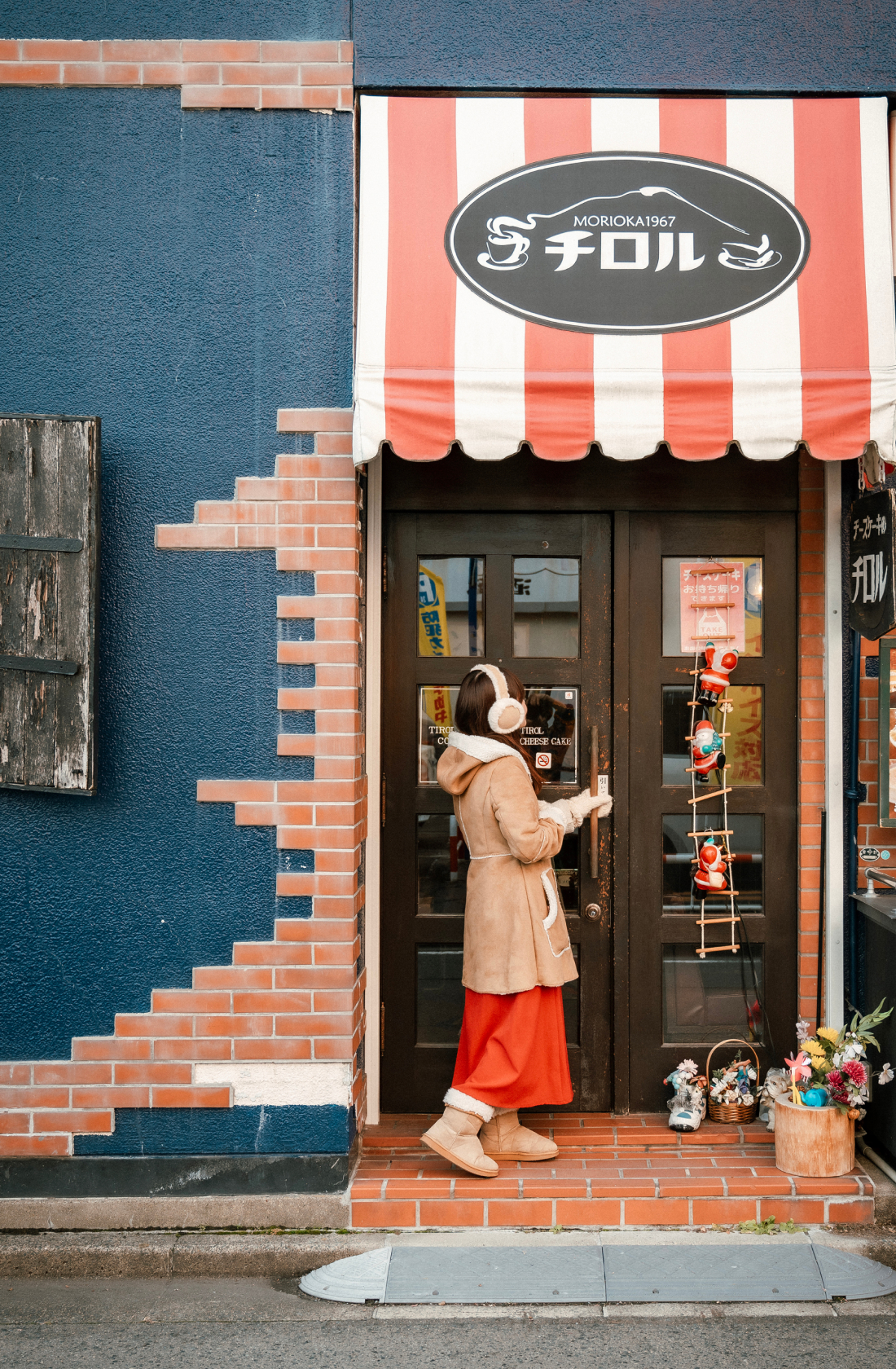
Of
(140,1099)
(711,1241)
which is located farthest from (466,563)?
(711,1241)

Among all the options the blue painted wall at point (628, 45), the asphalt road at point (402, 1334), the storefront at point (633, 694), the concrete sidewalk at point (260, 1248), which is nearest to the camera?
the asphalt road at point (402, 1334)

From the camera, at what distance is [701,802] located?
4695mm

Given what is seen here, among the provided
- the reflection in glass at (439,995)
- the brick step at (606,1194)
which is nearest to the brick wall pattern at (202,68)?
the reflection in glass at (439,995)

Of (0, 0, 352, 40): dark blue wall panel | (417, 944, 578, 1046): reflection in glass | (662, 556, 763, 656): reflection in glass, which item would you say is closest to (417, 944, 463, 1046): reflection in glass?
(417, 944, 578, 1046): reflection in glass

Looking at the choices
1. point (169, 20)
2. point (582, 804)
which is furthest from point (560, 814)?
point (169, 20)

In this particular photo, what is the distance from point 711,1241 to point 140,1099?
2.17 m

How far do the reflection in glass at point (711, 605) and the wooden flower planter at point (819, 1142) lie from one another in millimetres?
1873

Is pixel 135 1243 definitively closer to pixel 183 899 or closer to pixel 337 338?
pixel 183 899

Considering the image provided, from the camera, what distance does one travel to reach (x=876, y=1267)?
12.4 feet

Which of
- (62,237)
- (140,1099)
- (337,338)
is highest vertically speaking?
(62,237)

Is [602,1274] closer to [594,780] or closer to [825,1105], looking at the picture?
[825,1105]

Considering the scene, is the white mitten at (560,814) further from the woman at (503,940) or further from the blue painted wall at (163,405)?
the blue painted wall at (163,405)

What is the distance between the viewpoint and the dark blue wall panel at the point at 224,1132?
407cm

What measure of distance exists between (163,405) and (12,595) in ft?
3.05
